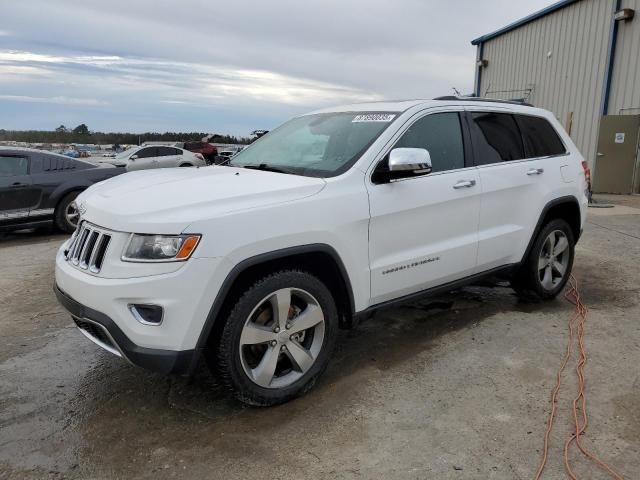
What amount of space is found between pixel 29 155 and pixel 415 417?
8110 mm

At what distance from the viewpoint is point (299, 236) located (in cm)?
300

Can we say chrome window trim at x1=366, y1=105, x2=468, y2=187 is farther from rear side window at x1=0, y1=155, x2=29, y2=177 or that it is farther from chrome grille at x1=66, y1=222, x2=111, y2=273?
rear side window at x1=0, y1=155, x2=29, y2=177

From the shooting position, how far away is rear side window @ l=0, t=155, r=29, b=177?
852 cm

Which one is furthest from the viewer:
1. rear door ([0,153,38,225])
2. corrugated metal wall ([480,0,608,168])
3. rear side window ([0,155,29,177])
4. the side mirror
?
corrugated metal wall ([480,0,608,168])

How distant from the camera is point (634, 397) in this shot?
3.27 metres

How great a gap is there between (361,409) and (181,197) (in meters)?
1.59

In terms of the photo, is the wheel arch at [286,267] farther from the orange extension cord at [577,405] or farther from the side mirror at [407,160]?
the orange extension cord at [577,405]

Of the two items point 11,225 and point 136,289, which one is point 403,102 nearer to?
point 136,289

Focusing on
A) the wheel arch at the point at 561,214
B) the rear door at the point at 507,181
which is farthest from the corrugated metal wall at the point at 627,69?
the rear door at the point at 507,181

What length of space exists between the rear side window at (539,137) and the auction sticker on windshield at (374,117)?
153 centimetres

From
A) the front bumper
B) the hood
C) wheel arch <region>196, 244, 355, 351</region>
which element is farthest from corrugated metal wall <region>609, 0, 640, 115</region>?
the front bumper

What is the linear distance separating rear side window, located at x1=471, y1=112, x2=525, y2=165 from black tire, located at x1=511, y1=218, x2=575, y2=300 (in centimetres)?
76

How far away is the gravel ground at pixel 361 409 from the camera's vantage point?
8.74 ft

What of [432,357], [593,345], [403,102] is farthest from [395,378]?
[403,102]
